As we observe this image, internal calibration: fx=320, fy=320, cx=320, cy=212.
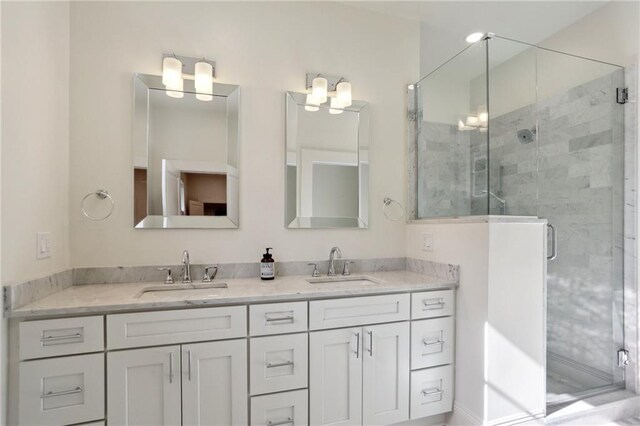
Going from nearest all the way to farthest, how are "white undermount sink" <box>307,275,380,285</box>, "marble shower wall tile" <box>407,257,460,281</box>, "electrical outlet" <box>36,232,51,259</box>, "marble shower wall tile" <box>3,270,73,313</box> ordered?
"marble shower wall tile" <box>3,270,73,313</box>
"electrical outlet" <box>36,232,51,259</box>
"marble shower wall tile" <box>407,257,460,281</box>
"white undermount sink" <box>307,275,380,285</box>

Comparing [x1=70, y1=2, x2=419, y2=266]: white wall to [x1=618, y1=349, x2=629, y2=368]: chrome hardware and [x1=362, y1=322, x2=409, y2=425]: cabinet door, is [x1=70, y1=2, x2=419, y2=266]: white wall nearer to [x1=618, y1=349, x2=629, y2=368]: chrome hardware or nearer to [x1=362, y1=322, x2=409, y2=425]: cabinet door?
[x1=362, y1=322, x2=409, y2=425]: cabinet door

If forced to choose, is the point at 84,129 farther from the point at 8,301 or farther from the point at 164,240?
the point at 8,301

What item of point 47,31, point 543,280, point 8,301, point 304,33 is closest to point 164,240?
point 8,301

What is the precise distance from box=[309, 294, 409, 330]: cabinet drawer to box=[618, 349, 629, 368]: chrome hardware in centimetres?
169

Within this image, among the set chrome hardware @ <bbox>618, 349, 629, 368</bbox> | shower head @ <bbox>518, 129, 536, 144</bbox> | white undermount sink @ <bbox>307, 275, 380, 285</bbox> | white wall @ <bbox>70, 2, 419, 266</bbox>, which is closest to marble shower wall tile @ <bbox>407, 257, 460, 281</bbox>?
white wall @ <bbox>70, 2, 419, 266</bbox>

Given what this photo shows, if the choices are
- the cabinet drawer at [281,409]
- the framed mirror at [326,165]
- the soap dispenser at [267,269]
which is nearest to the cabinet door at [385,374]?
the cabinet drawer at [281,409]

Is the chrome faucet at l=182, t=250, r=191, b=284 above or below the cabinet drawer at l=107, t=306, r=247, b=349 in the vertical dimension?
above

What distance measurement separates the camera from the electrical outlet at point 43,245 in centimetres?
152

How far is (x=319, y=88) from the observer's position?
2.18 m

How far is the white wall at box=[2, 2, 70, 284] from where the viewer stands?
133 centimetres

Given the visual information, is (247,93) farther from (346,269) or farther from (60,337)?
(60,337)

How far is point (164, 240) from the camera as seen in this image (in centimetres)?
193

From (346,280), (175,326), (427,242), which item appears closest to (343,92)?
(427,242)

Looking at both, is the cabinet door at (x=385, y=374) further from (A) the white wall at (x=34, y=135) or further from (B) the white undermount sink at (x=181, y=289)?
(A) the white wall at (x=34, y=135)
